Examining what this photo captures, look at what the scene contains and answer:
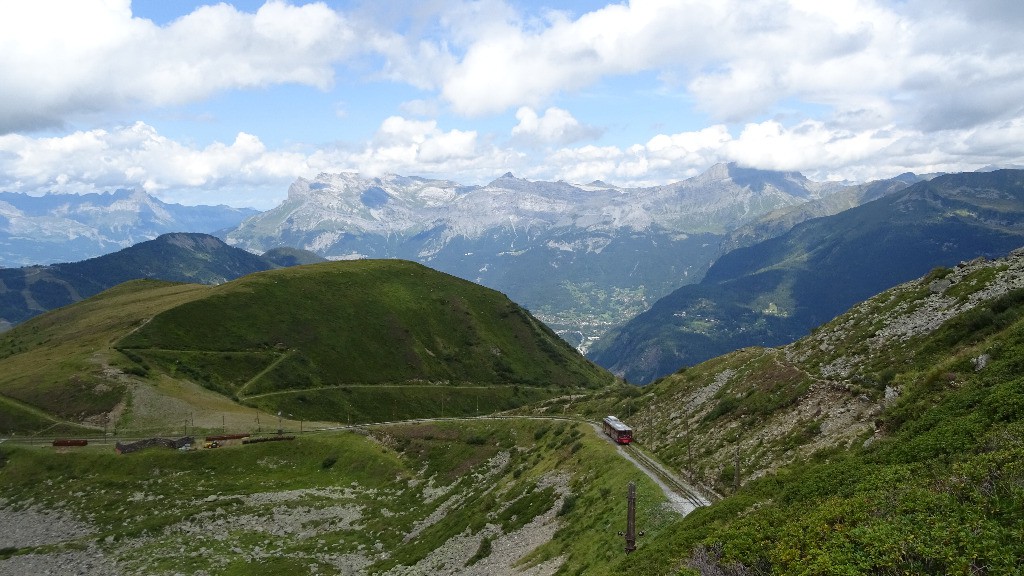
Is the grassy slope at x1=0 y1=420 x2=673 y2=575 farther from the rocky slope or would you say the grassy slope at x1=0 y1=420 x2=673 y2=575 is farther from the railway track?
the rocky slope

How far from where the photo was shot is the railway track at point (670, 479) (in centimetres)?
4312

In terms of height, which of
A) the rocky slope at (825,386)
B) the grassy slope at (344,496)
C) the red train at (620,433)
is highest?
the rocky slope at (825,386)

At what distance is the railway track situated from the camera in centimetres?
4312

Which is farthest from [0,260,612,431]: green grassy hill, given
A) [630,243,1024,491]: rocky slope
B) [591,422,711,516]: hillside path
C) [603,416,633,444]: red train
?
[630,243,1024,491]: rocky slope

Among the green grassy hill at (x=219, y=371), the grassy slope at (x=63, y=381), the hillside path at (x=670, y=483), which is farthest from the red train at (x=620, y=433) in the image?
the grassy slope at (x=63, y=381)

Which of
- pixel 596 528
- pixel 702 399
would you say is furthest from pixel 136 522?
pixel 702 399

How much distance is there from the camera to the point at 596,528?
41500 millimetres

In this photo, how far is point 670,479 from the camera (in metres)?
48.7

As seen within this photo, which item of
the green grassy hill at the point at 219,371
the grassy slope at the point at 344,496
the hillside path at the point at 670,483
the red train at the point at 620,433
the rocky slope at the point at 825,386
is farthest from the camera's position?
the green grassy hill at the point at 219,371

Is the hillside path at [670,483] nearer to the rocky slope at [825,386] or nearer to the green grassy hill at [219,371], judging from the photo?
the rocky slope at [825,386]

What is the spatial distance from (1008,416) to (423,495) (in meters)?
66.0

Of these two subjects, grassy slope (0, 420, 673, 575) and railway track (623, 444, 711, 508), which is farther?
grassy slope (0, 420, 673, 575)

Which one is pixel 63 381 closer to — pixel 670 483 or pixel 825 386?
pixel 670 483

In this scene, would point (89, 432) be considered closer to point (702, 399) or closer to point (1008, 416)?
point (702, 399)
